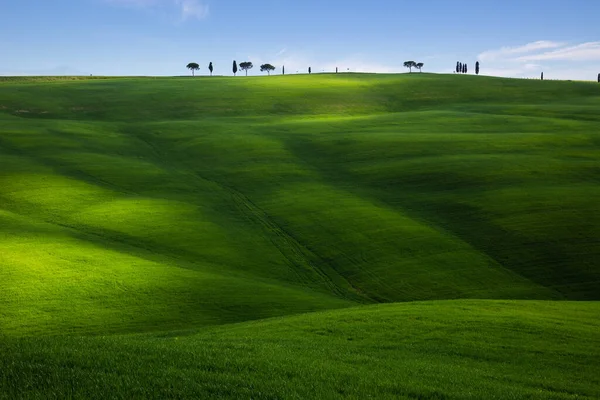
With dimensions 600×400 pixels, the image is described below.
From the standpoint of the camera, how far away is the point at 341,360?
47.2 ft

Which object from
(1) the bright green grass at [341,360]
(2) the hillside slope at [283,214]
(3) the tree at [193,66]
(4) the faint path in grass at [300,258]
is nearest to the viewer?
(1) the bright green grass at [341,360]

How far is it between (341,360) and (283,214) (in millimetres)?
29643

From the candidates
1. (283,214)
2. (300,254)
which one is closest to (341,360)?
(300,254)

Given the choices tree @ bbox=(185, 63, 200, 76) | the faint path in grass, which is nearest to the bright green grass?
the faint path in grass

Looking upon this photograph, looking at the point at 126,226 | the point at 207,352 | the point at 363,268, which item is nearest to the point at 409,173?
the point at 363,268

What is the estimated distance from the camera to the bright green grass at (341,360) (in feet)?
35.7

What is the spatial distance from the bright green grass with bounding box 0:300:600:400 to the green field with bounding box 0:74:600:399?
73mm

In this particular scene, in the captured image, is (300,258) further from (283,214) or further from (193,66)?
(193,66)

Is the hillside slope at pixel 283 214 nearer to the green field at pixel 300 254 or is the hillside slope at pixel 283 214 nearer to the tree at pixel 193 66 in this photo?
the green field at pixel 300 254

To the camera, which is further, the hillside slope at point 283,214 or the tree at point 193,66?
the tree at point 193,66

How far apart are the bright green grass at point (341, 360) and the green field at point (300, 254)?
2.9 inches

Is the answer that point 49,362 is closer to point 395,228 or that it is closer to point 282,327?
point 282,327

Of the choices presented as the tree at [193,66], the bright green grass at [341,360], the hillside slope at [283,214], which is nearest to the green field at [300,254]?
the bright green grass at [341,360]

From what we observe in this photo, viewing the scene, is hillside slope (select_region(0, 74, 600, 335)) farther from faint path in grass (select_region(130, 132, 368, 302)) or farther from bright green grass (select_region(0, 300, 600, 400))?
bright green grass (select_region(0, 300, 600, 400))
